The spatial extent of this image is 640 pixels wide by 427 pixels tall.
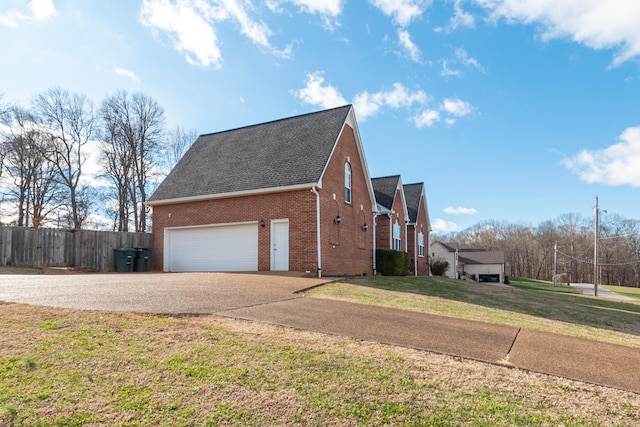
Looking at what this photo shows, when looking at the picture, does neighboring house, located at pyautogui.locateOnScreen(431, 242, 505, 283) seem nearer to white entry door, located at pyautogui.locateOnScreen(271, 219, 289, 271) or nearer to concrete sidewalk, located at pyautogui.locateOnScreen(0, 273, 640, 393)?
white entry door, located at pyautogui.locateOnScreen(271, 219, 289, 271)

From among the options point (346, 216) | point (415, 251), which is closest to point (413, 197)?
point (415, 251)

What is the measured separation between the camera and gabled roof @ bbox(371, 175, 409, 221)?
23.9m

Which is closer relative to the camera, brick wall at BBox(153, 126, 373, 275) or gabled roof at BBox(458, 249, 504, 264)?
brick wall at BBox(153, 126, 373, 275)

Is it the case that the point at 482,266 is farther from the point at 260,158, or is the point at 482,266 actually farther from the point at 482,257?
the point at 260,158

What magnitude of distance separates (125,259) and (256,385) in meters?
16.3

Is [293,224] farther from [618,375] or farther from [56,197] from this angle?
[56,197]

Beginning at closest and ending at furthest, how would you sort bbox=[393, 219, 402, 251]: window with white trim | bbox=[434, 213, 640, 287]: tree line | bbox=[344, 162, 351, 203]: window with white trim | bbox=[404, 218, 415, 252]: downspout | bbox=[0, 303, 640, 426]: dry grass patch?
1. bbox=[0, 303, 640, 426]: dry grass patch
2. bbox=[344, 162, 351, 203]: window with white trim
3. bbox=[393, 219, 402, 251]: window with white trim
4. bbox=[404, 218, 415, 252]: downspout
5. bbox=[434, 213, 640, 287]: tree line

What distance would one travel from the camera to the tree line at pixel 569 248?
206 feet

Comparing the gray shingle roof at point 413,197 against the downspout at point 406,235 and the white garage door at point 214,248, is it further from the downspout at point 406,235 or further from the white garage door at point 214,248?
the white garage door at point 214,248

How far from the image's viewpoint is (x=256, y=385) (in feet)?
12.2

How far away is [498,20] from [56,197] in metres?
31.8

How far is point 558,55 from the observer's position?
14.9 m

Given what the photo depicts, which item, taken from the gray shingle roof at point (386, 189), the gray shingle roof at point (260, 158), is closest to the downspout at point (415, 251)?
the gray shingle roof at point (386, 189)

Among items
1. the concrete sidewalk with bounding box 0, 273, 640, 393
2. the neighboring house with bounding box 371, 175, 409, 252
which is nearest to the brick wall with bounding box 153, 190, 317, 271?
the concrete sidewalk with bounding box 0, 273, 640, 393
